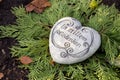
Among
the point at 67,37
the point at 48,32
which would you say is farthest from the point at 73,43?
the point at 48,32

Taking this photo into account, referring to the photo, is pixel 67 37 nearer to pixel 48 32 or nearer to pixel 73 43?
pixel 73 43

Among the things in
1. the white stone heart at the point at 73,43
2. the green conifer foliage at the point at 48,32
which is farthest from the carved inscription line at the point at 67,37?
the green conifer foliage at the point at 48,32

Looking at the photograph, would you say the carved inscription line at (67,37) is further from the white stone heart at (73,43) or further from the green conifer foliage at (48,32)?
the green conifer foliage at (48,32)

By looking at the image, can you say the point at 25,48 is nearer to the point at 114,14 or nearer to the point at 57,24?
the point at 57,24

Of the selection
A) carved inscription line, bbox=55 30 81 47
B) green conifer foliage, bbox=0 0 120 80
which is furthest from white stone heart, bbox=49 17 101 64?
green conifer foliage, bbox=0 0 120 80

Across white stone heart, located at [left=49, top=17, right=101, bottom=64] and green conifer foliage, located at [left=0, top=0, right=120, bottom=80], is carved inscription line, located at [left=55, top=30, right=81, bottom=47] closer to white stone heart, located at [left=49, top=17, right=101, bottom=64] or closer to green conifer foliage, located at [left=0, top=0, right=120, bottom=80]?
white stone heart, located at [left=49, top=17, right=101, bottom=64]
